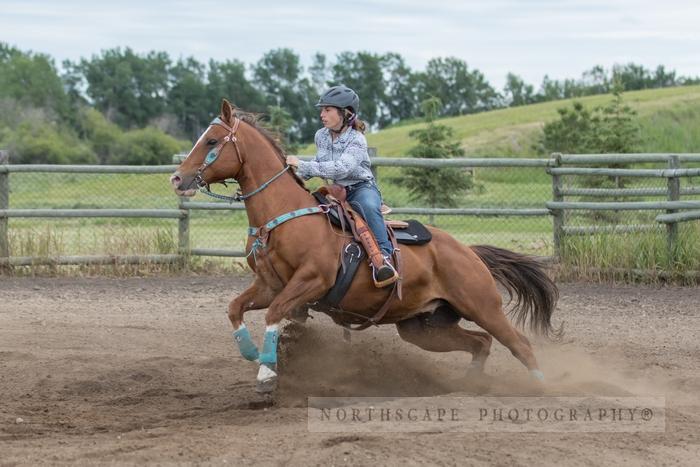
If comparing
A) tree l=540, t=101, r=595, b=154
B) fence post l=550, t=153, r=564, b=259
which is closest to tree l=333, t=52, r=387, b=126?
tree l=540, t=101, r=595, b=154

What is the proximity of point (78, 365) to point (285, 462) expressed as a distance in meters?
3.51

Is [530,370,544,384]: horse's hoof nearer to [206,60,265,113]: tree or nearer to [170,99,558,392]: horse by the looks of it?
[170,99,558,392]: horse

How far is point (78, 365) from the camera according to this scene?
8.30m

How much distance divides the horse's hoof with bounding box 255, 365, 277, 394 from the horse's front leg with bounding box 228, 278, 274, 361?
367mm

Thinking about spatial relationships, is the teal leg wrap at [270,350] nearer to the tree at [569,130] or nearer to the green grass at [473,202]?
the green grass at [473,202]

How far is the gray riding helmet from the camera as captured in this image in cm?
734

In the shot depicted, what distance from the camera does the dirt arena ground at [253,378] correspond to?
5652mm

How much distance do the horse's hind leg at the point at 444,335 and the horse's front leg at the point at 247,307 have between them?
1296mm

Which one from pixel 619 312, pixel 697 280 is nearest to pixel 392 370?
pixel 619 312

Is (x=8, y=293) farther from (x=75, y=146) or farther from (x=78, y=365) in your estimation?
(x=75, y=146)

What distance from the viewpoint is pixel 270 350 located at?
6.95m

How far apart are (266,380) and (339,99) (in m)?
2.17

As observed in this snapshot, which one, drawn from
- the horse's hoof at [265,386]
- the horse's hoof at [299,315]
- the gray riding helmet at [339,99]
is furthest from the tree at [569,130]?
the horse's hoof at [265,386]

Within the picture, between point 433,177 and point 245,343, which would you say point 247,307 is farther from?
point 433,177
